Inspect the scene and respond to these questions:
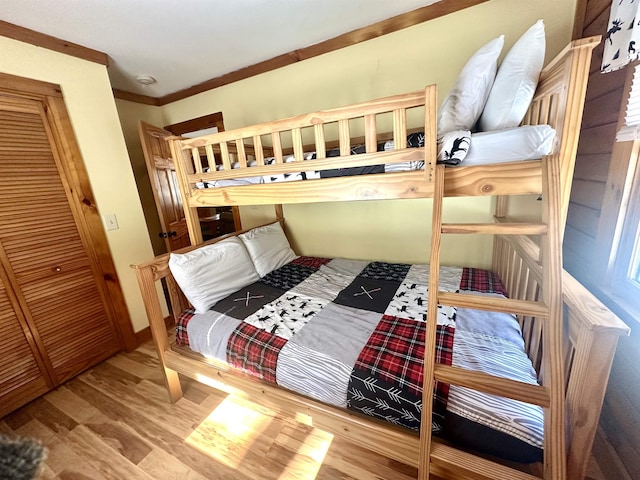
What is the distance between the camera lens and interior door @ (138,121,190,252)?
7.28ft

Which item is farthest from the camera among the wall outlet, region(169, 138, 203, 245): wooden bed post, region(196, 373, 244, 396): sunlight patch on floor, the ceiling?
the wall outlet

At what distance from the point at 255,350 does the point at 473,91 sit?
1.63 meters

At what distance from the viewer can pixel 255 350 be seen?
129cm

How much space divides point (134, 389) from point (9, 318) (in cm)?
90

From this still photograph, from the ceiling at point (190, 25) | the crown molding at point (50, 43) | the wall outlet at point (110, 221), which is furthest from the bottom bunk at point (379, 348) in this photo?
the crown molding at point (50, 43)

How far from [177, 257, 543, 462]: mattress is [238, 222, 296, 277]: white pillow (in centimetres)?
26

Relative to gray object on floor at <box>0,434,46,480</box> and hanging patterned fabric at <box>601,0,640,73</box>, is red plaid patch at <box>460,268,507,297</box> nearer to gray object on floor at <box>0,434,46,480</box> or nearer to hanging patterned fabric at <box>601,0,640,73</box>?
hanging patterned fabric at <box>601,0,640,73</box>

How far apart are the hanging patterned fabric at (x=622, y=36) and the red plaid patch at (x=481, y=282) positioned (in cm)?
118

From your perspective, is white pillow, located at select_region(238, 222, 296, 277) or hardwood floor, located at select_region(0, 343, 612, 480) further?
white pillow, located at select_region(238, 222, 296, 277)

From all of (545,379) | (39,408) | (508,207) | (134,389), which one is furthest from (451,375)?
(39,408)

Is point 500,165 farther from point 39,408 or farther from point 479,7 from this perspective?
point 39,408

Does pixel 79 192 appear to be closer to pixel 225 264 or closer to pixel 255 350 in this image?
pixel 225 264

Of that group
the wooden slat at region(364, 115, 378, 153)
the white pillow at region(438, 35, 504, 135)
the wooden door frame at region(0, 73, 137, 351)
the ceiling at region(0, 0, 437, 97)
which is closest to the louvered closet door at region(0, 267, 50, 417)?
the wooden door frame at region(0, 73, 137, 351)

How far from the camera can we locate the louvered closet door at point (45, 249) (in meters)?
1.63
